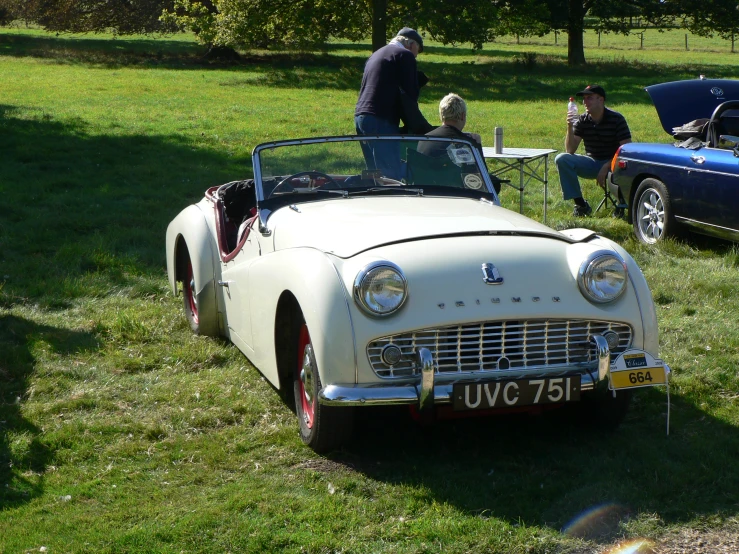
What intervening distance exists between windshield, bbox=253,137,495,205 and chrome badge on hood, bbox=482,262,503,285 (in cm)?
135

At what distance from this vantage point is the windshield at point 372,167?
5414 mm

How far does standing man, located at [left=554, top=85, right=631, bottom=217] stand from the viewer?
991cm

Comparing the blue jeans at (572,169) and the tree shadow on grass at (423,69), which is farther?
the tree shadow on grass at (423,69)

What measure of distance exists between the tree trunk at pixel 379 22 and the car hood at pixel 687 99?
19417mm

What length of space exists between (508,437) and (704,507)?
3.37 feet

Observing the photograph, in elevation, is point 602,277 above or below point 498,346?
above

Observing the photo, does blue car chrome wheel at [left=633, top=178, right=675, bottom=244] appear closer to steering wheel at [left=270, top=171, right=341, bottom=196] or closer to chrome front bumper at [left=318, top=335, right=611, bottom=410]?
steering wheel at [left=270, top=171, right=341, bottom=196]

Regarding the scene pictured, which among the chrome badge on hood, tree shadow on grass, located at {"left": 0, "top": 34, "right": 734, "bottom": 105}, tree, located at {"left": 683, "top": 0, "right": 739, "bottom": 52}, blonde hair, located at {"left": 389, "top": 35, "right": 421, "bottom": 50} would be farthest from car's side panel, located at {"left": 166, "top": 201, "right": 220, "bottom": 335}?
tree, located at {"left": 683, "top": 0, "right": 739, "bottom": 52}

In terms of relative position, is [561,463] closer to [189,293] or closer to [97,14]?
[189,293]

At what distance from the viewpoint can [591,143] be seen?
10.1 metres

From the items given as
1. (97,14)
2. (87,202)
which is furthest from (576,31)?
(87,202)

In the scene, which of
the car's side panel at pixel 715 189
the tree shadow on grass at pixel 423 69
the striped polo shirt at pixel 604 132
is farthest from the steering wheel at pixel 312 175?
the tree shadow on grass at pixel 423 69

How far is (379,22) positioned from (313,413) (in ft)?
81.5

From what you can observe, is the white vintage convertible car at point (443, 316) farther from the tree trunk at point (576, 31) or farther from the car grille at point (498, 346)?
the tree trunk at point (576, 31)
